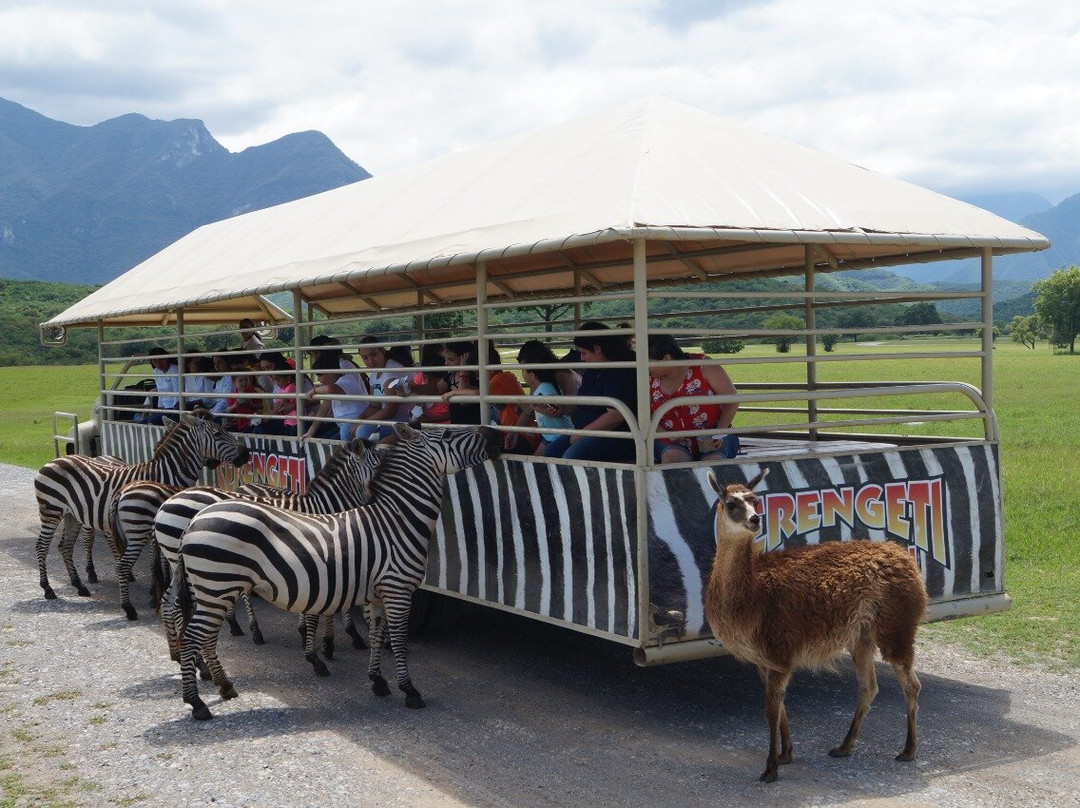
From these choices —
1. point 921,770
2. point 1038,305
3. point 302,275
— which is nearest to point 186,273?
point 302,275

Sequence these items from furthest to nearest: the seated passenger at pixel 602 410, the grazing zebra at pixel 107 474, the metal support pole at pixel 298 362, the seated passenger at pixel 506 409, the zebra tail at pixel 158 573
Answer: the grazing zebra at pixel 107 474 < the zebra tail at pixel 158 573 < the metal support pole at pixel 298 362 < the seated passenger at pixel 506 409 < the seated passenger at pixel 602 410

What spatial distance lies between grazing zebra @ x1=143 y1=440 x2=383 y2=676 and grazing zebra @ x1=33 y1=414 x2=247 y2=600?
6.19 ft

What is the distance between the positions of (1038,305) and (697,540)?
107 m

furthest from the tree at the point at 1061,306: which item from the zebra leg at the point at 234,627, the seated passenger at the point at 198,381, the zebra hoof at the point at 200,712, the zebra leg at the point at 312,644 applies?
the zebra hoof at the point at 200,712

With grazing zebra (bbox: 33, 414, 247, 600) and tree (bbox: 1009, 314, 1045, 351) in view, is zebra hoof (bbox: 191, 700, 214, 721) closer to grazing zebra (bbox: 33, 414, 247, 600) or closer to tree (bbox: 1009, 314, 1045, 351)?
grazing zebra (bbox: 33, 414, 247, 600)

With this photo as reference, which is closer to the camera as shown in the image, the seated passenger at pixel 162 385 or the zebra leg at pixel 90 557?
the zebra leg at pixel 90 557

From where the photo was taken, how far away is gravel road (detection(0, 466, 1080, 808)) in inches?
206

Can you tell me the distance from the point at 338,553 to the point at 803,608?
114 inches

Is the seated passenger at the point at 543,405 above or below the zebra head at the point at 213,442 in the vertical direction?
above

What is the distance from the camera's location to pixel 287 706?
6.80 metres

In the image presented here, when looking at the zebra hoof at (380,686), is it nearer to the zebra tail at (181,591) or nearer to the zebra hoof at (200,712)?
the zebra hoof at (200,712)

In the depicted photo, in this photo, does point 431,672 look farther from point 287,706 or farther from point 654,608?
point 654,608

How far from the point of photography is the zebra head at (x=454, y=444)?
7.02 m

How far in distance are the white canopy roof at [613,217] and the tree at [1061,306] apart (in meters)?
95.0
